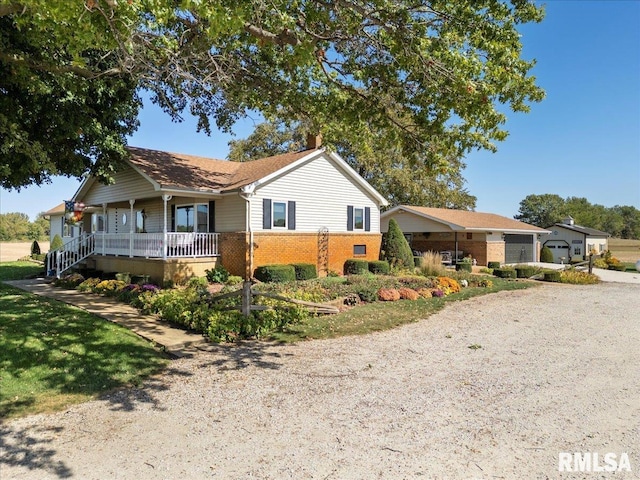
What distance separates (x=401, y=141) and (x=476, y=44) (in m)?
2.48

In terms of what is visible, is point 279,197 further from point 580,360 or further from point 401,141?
point 580,360

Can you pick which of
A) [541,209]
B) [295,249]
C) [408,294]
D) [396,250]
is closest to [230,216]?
[295,249]

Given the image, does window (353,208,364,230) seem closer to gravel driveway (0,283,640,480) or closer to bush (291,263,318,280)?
bush (291,263,318,280)

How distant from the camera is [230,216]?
17016 mm

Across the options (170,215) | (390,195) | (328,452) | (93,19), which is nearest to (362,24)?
(93,19)

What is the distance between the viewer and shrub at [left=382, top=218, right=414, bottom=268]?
69.9ft

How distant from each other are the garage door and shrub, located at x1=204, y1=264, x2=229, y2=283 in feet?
74.1

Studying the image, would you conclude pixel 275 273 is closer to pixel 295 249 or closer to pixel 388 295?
pixel 295 249

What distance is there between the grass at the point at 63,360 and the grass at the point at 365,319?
2.85 meters

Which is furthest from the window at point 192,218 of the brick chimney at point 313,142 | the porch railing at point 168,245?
the brick chimney at point 313,142

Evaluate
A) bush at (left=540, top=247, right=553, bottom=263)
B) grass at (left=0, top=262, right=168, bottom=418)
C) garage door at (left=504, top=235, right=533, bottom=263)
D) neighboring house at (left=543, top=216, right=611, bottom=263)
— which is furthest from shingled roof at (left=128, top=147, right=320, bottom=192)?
neighboring house at (left=543, top=216, right=611, bottom=263)

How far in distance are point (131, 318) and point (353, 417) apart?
7398mm

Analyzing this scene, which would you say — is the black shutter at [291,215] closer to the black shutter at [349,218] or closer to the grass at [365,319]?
the black shutter at [349,218]

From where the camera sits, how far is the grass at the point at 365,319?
8.76 m
